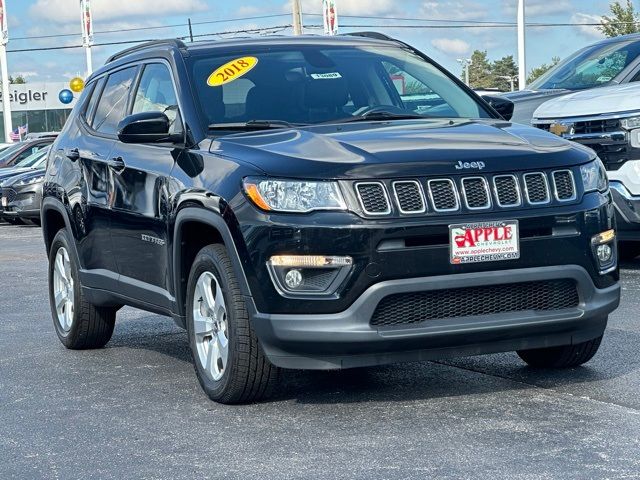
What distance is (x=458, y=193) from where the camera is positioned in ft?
18.4

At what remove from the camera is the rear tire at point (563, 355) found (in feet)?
21.3

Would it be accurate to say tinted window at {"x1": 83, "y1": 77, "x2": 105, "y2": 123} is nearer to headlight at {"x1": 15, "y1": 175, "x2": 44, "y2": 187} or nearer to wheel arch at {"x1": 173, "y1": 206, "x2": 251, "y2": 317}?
wheel arch at {"x1": 173, "y1": 206, "x2": 251, "y2": 317}

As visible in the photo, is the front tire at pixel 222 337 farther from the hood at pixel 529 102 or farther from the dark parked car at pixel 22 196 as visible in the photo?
the dark parked car at pixel 22 196

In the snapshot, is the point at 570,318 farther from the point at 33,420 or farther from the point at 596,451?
the point at 33,420

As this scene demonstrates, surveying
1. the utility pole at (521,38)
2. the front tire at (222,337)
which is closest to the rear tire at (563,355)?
the front tire at (222,337)

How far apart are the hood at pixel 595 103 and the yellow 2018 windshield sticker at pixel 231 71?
14.5 feet

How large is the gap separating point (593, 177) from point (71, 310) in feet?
11.7

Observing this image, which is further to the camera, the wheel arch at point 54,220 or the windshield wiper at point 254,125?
the wheel arch at point 54,220

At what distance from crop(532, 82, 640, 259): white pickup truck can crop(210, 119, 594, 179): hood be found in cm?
403

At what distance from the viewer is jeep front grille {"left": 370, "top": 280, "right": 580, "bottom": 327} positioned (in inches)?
219

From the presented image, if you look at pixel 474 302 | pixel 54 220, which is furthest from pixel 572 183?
pixel 54 220

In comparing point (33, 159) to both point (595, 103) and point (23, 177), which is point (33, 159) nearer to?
point (23, 177)

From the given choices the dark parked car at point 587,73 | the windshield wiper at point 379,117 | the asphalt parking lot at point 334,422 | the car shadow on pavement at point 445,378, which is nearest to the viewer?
the asphalt parking lot at point 334,422

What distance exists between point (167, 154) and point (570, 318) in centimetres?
215
